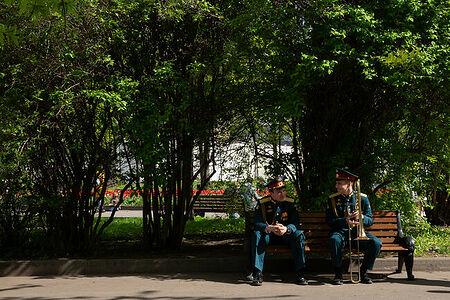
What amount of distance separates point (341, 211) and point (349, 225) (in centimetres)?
26

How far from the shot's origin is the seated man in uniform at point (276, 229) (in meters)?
6.57

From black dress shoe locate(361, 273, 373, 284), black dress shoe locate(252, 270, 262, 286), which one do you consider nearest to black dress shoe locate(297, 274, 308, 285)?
black dress shoe locate(252, 270, 262, 286)

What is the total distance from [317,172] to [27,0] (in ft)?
16.7

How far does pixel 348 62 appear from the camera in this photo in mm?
7102

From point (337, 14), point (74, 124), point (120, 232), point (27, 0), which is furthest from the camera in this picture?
point (120, 232)

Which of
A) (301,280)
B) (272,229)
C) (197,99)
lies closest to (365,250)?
(301,280)

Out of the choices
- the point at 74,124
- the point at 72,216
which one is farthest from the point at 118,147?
the point at 72,216

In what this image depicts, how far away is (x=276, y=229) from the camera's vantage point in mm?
6648

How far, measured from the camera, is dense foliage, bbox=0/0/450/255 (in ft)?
22.4

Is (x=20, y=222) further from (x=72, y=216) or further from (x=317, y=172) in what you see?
(x=317, y=172)

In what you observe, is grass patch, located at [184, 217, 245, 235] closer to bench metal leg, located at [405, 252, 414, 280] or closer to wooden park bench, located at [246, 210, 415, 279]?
wooden park bench, located at [246, 210, 415, 279]

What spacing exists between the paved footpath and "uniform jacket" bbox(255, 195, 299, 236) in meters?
0.82

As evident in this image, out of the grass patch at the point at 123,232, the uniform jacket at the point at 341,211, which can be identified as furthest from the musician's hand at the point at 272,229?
the grass patch at the point at 123,232

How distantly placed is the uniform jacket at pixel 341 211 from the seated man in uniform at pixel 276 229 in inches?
19.2
